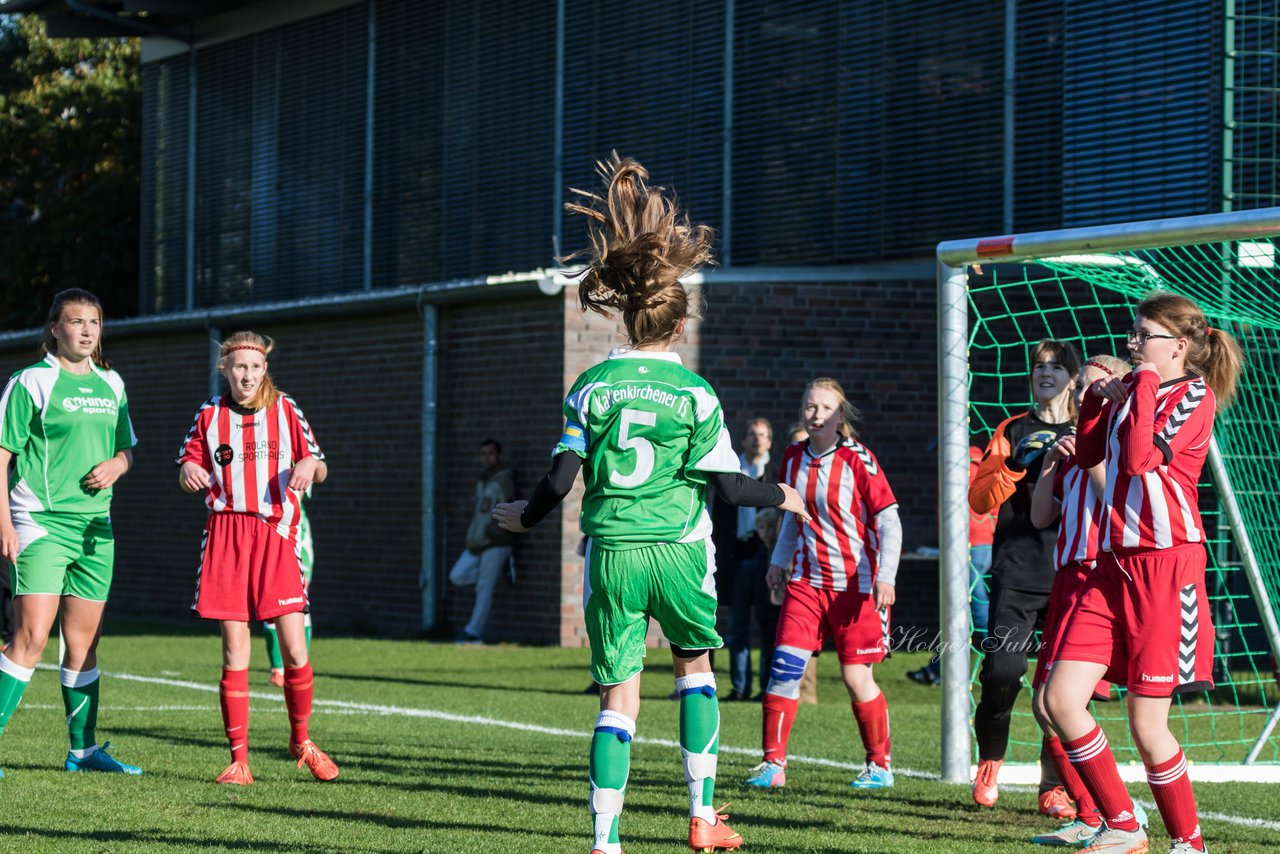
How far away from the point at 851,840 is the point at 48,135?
95.2 ft

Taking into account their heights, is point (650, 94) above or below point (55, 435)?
above

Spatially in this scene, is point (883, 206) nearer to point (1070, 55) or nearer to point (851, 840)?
point (1070, 55)

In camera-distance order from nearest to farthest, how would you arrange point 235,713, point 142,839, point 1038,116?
point 142,839
point 235,713
point 1038,116

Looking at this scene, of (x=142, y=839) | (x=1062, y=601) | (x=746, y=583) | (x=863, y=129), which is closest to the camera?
(x=1062, y=601)

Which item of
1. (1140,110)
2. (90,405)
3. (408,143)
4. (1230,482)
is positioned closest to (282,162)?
(408,143)

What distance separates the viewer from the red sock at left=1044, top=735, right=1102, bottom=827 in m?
6.77

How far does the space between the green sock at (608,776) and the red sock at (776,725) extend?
2.63 meters

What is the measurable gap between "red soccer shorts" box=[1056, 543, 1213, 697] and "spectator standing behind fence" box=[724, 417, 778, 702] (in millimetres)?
6964

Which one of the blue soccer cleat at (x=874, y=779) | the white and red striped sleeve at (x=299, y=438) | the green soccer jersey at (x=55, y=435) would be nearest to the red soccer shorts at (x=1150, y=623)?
the blue soccer cleat at (x=874, y=779)

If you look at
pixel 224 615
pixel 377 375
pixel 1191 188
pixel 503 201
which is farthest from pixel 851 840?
pixel 503 201

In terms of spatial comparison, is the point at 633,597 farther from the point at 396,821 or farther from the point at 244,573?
the point at 244,573

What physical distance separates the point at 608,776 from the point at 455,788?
2424 mm

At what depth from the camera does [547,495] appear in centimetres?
553

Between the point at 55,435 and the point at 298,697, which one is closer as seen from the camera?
the point at 55,435
